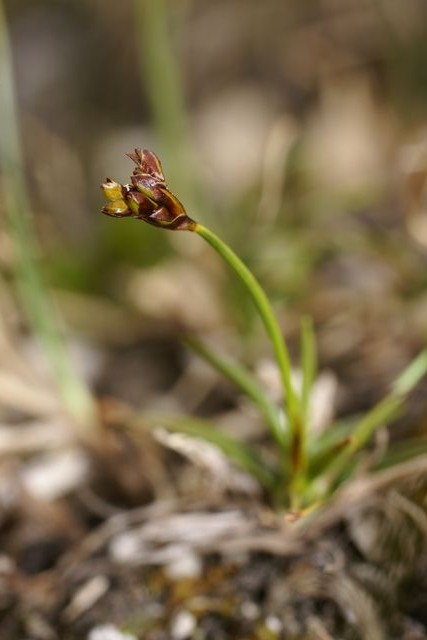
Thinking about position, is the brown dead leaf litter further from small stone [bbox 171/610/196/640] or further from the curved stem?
the curved stem

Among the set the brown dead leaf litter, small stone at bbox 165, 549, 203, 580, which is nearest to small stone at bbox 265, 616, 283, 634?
the brown dead leaf litter

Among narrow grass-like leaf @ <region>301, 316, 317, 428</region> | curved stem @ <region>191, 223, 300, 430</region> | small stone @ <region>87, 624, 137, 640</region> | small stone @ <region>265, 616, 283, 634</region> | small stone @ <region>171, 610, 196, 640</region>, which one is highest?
curved stem @ <region>191, 223, 300, 430</region>

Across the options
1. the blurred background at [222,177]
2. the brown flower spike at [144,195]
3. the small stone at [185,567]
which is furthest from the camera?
the blurred background at [222,177]

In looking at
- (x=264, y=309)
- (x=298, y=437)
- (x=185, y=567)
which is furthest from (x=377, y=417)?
(x=185, y=567)

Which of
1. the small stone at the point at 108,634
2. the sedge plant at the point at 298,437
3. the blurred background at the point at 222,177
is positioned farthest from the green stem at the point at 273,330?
the blurred background at the point at 222,177

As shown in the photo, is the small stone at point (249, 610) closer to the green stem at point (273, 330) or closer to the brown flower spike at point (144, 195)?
the green stem at point (273, 330)

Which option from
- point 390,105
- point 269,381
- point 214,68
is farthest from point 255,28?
point 269,381

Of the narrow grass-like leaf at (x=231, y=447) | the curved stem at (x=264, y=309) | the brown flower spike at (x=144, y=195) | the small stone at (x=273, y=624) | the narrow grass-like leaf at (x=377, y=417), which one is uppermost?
the brown flower spike at (x=144, y=195)
